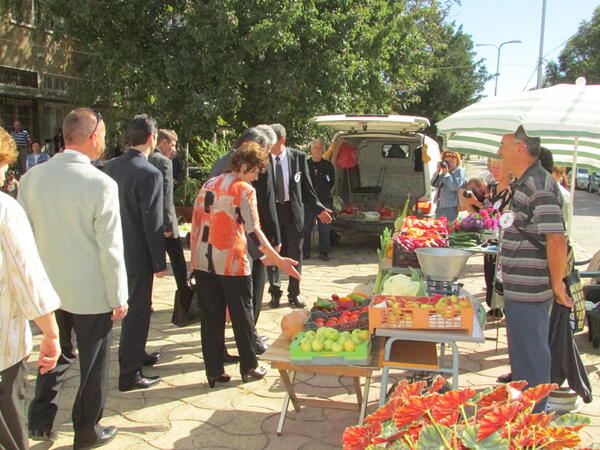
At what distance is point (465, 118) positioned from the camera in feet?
14.5

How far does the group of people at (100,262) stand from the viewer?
2432 millimetres

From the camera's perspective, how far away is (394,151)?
10875 mm

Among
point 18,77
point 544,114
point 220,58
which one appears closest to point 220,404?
point 544,114

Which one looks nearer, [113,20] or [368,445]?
[368,445]

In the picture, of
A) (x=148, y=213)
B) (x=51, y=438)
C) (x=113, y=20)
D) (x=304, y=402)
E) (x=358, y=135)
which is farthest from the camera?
(x=113, y=20)

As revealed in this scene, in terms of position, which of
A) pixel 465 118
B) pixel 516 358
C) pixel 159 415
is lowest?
pixel 159 415

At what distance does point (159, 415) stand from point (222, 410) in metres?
0.43

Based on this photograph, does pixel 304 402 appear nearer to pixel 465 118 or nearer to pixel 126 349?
pixel 126 349

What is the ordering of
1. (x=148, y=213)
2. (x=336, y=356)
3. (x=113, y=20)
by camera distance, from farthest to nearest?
(x=113, y=20) < (x=148, y=213) < (x=336, y=356)

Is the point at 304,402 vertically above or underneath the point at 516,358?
underneath

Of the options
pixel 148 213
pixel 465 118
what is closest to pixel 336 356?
pixel 148 213

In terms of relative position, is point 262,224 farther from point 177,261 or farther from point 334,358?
point 334,358

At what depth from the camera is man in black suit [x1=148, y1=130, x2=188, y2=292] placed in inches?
222

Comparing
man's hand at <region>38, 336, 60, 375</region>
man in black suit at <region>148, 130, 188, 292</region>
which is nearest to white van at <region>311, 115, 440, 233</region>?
man in black suit at <region>148, 130, 188, 292</region>
